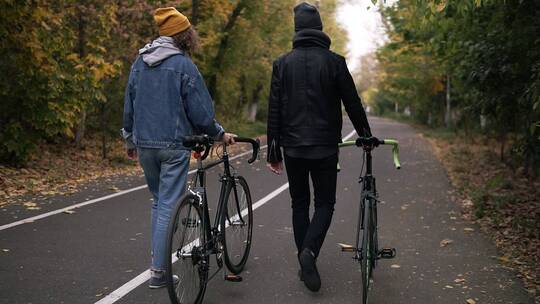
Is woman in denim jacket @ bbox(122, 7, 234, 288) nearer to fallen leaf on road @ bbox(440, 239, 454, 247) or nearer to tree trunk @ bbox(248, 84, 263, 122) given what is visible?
fallen leaf on road @ bbox(440, 239, 454, 247)

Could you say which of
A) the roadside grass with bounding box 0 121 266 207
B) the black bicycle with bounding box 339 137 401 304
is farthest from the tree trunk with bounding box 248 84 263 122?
the black bicycle with bounding box 339 137 401 304

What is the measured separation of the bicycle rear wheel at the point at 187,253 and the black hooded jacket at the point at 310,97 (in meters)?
0.93

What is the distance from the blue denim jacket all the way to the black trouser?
89 cm

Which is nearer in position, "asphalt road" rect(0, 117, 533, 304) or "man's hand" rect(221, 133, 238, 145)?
"man's hand" rect(221, 133, 238, 145)

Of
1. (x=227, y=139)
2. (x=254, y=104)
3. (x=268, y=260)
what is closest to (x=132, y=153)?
(x=227, y=139)

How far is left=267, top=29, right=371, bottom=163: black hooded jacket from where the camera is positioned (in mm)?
4785

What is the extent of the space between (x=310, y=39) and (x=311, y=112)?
1.92ft

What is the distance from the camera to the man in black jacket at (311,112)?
15.7 ft

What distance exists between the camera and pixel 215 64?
2614 centimetres

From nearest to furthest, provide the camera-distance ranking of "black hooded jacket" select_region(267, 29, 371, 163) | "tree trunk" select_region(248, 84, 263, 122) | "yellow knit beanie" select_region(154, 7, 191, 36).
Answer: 1. "yellow knit beanie" select_region(154, 7, 191, 36)
2. "black hooded jacket" select_region(267, 29, 371, 163)
3. "tree trunk" select_region(248, 84, 263, 122)

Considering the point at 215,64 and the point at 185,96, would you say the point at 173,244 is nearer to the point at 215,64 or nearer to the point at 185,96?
the point at 185,96

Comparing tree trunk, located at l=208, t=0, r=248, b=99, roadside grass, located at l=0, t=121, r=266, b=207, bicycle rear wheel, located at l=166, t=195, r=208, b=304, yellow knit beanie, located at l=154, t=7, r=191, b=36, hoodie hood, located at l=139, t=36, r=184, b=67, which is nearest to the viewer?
bicycle rear wheel, located at l=166, t=195, r=208, b=304

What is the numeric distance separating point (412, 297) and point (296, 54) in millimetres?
2182

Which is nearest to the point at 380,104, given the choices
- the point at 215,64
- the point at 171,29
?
the point at 215,64
